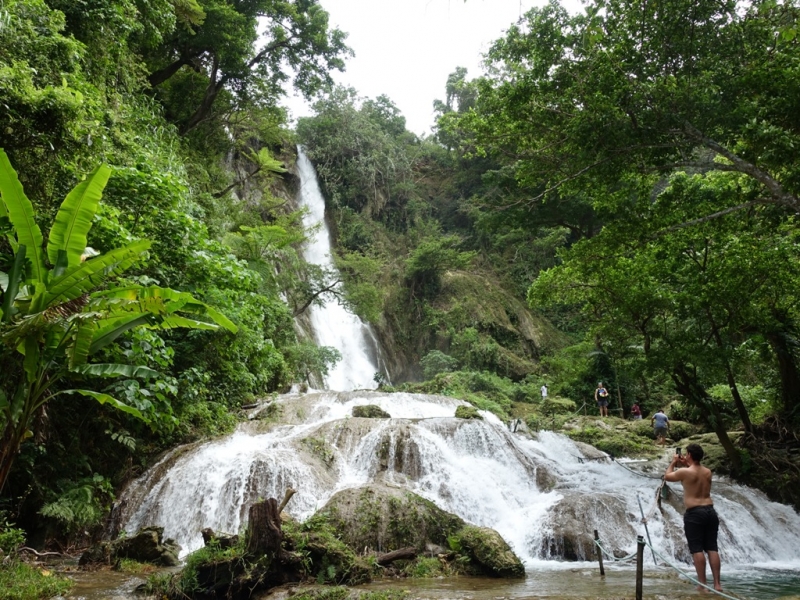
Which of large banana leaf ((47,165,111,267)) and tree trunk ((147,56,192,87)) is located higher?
tree trunk ((147,56,192,87))

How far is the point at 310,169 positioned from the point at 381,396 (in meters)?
19.2

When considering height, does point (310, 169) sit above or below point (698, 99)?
above

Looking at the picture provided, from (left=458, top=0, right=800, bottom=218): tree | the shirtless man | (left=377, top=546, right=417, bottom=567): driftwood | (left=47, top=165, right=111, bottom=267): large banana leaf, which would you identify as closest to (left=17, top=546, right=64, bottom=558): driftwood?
(left=47, top=165, right=111, bottom=267): large banana leaf

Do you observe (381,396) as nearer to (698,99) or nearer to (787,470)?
(787,470)

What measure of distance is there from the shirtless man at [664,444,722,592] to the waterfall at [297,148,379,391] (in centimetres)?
1766

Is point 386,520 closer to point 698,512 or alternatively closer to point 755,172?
point 698,512

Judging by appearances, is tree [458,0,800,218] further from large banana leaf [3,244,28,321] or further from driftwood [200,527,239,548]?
large banana leaf [3,244,28,321]

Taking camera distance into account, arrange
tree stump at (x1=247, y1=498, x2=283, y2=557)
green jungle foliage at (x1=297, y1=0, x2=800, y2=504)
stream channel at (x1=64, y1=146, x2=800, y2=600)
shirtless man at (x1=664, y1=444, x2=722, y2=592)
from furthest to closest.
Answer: green jungle foliage at (x1=297, y1=0, x2=800, y2=504) < stream channel at (x1=64, y1=146, x2=800, y2=600) < shirtless man at (x1=664, y1=444, x2=722, y2=592) < tree stump at (x1=247, y1=498, x2=283, y2=557)

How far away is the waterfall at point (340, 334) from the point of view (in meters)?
23.5

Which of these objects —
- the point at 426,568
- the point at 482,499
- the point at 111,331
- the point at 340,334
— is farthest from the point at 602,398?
the point at 111,331

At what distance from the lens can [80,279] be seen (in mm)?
4398

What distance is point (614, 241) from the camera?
29.8ft

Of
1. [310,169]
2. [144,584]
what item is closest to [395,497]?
[144,584]

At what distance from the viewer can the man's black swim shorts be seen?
16.8 ft
